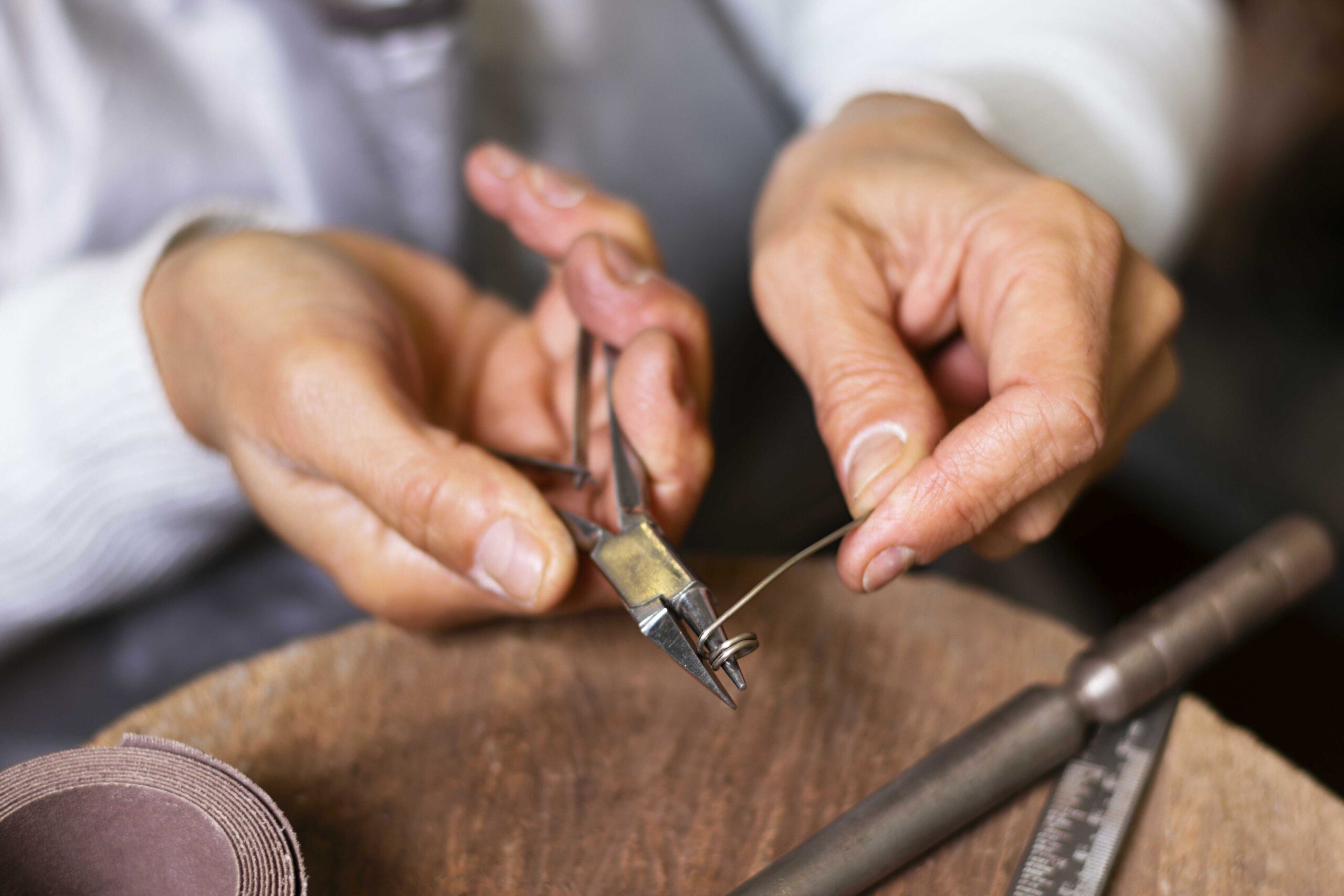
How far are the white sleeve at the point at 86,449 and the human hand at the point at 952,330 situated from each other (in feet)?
1.65

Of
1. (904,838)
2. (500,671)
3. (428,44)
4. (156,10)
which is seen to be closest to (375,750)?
(500,671)

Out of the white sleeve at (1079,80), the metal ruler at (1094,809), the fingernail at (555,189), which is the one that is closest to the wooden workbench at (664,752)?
the metal ruler at (1094,809)

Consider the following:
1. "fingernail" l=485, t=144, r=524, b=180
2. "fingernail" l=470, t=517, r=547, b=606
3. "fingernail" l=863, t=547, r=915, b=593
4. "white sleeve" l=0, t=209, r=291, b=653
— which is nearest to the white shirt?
"white sleeve" l=0, t=209, r=291, b=653

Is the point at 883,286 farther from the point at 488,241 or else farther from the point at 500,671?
the point at 488,241

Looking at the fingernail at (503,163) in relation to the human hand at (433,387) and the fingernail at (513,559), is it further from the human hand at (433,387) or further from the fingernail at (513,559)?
the fingernail at (513,559)

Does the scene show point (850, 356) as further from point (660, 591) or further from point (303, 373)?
point (303, 373)

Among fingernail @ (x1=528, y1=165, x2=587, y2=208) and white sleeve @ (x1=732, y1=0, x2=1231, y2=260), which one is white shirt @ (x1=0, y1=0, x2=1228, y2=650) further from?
fingernail @ (x1=528, y1=165, x2=587, y2=208)

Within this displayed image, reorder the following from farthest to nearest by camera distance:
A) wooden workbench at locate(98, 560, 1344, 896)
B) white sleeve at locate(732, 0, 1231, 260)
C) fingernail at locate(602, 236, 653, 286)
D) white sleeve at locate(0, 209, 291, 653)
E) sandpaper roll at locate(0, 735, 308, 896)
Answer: white sleeve at locate(732, 0, 1231, 260), white sleeve at locate(0, 209, 291, 653), fingernail at locate(602, 236, 653, 286), wooden workbench at locate(98, 560, 1344, 896), sandpaper roll at locate(0, 735, 308, 896)

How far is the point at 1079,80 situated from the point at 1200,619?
603 mm

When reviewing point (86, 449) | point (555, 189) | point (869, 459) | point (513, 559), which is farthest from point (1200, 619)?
point (86, 449)

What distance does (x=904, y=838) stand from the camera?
1.60 feet

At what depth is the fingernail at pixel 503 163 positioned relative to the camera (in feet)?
2.51

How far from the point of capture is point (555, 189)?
29.7 inches

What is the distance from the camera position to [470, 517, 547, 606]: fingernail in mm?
537
